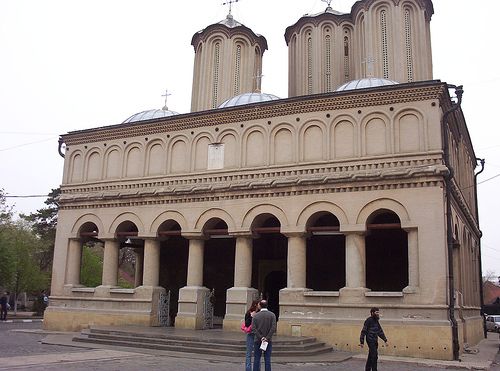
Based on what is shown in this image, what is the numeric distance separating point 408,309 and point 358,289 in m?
1.65

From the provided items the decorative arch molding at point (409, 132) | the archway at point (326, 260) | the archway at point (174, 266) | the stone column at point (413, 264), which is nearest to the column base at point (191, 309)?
the archway at point (326, 260)

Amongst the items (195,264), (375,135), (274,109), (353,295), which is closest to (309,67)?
(274,109)

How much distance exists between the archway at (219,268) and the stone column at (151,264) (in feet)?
11.2

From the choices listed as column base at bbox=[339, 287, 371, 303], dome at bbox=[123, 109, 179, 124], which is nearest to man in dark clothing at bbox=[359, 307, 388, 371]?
column base at bbox=[339, 287, 371, 303]

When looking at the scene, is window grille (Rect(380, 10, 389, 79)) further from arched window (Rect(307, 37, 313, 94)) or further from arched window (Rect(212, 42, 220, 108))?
arched window (Rect(212, 42, 220, 108))

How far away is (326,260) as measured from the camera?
22562mm

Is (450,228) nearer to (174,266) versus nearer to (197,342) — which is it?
(197,342)

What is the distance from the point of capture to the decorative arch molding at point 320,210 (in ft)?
58.9

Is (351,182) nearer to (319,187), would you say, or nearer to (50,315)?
(319,187)

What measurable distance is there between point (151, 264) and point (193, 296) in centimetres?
244

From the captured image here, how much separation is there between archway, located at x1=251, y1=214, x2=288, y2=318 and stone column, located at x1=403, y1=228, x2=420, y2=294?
7332 millimetres

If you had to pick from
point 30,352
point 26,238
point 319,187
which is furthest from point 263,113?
point 26,238

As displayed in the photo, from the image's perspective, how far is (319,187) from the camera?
1847 cm

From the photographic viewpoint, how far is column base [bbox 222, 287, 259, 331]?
741 inches
